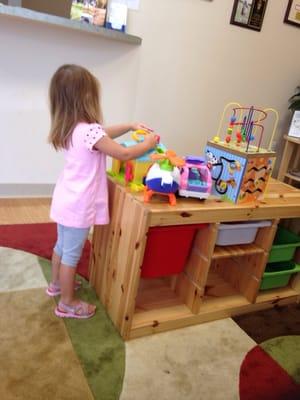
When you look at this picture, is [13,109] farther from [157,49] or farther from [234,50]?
[234,50]

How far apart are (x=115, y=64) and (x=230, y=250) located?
63.3 inches

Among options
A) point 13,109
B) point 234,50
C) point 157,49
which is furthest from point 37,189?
point 234,50

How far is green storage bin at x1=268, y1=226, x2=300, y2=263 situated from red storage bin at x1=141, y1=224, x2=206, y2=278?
476 millimetres

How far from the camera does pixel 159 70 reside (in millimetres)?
2678

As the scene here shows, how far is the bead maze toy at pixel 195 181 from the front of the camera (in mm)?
1407

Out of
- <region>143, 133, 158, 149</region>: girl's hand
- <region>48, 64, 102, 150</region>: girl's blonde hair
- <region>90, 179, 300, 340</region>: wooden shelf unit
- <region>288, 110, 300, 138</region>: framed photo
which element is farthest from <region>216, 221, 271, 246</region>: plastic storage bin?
<region>288, 110, 300, 138</region>: framed photo

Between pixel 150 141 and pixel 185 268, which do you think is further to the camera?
pixel 185 268

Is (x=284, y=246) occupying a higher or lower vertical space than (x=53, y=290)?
higher

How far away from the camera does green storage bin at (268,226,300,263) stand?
5.74 feet

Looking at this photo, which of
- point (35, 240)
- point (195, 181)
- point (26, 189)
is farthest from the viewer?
point (26, 189)

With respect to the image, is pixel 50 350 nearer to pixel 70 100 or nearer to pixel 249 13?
pixel 70 100

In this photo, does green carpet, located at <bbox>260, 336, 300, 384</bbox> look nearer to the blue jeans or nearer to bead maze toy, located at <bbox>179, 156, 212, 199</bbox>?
bead maze toy, located at <bbox>179, 156, 212, 199</bbox>

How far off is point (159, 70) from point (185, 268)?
1638 millimetres

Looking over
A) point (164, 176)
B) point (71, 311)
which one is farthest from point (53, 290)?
point (164, 176)
